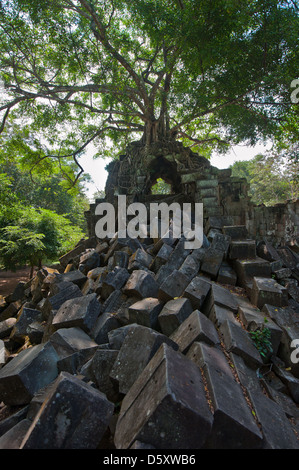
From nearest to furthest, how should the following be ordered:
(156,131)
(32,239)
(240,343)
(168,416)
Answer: (168,416) → (240,343) → (32,239) → (156,131)

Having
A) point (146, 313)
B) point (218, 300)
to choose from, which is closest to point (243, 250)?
point (218, 300)

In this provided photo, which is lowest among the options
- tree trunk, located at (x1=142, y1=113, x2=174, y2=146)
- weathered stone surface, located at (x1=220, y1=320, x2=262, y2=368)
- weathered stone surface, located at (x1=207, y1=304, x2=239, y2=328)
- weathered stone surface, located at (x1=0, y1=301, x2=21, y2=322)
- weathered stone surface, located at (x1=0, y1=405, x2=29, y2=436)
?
weathered stone surface, located at (x1=0, y1=301, x2=21, y2=322)

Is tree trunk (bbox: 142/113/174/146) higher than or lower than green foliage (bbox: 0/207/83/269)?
higher

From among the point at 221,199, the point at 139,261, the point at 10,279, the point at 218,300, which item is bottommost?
the point at 10,279

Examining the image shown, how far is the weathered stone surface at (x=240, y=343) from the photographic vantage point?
2.30 meters

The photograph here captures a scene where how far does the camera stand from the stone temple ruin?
1506 mm

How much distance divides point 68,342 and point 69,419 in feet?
3.83

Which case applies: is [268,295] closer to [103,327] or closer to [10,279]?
[103,327]

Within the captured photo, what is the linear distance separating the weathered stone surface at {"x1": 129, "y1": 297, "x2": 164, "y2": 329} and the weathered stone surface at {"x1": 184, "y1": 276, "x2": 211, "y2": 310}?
391 millimetres

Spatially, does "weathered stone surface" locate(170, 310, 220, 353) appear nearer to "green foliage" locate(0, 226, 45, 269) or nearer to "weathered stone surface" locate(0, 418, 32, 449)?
"weathered stone surface" locate(0, 418, 32, 449)

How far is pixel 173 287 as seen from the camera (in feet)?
10.5

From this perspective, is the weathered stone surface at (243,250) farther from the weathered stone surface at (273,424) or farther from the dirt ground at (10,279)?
the dirt ground at (10,279)

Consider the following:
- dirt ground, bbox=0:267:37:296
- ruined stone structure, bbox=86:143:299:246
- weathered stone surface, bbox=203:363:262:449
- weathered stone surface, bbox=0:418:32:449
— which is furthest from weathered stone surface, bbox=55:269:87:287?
dirt ground, bbox=0:267:37:296

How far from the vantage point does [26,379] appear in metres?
2.19
